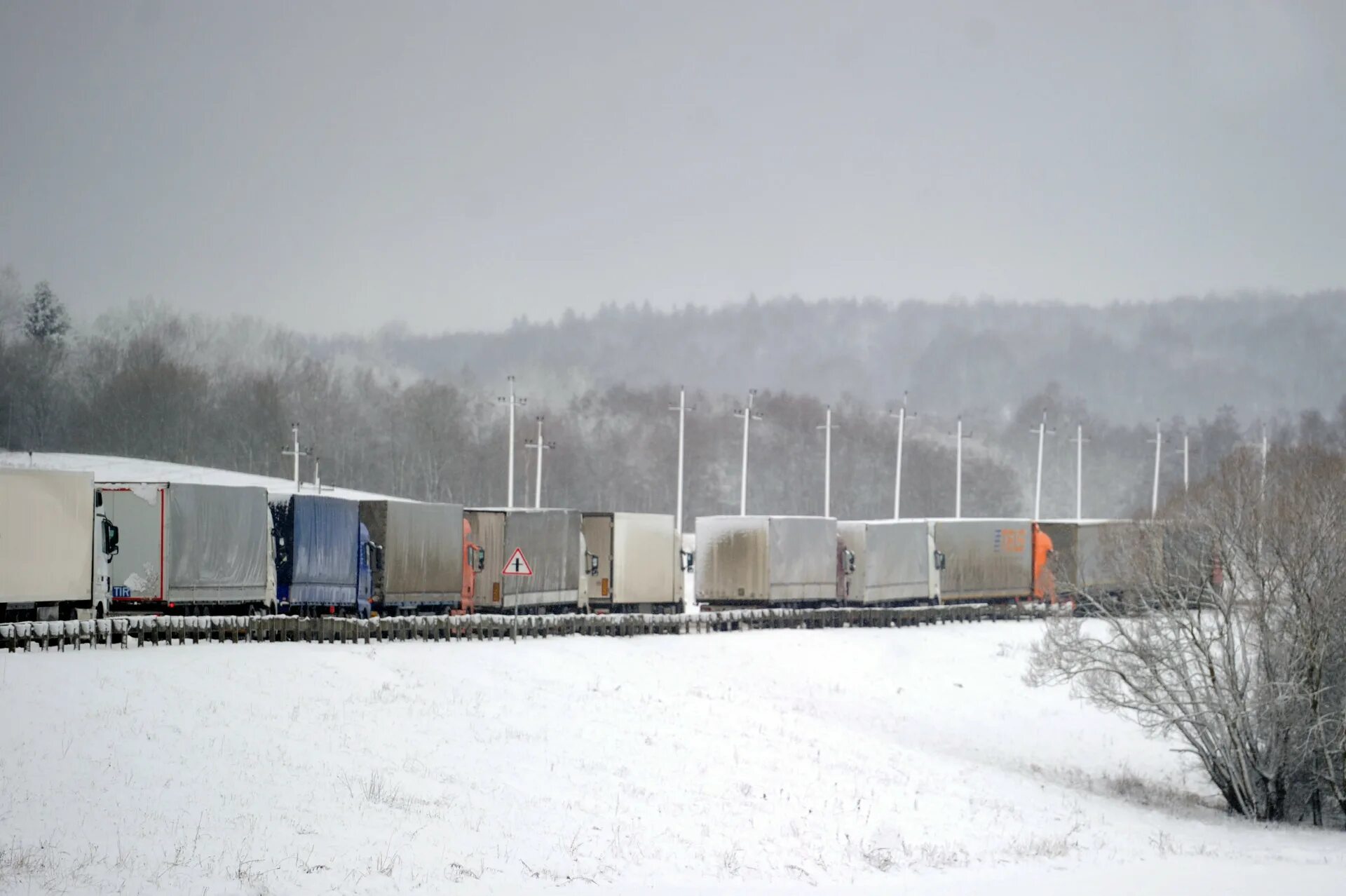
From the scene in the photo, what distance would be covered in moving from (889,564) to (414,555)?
66.4ft

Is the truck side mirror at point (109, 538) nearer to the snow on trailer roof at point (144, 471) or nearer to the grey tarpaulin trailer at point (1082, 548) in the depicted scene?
the grey tarpaulin trailer at point (1082, 548)

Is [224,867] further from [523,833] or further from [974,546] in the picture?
[974,546]

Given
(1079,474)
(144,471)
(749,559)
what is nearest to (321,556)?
(749,559)

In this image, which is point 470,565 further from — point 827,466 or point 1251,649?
point 827,466

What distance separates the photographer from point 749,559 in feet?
155

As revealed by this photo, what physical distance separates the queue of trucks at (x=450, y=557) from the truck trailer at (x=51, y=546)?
32mm

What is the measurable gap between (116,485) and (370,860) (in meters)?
17.1

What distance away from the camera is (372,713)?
82.1 ft

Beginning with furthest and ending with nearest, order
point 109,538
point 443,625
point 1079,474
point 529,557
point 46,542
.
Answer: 1. point 1079,474
2. point 529,557
3. point 443,625
4. point 109,538
5. point 46,542

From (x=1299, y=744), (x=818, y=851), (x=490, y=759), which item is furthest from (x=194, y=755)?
(x=1299, y=744)

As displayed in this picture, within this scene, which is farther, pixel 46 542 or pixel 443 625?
pixel 443 625

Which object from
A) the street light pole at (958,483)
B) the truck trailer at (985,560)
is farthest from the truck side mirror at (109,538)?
the street light pole at (958,483)

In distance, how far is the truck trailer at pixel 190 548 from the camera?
30.7 metres

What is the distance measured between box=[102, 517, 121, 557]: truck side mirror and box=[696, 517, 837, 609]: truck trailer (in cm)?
2095
